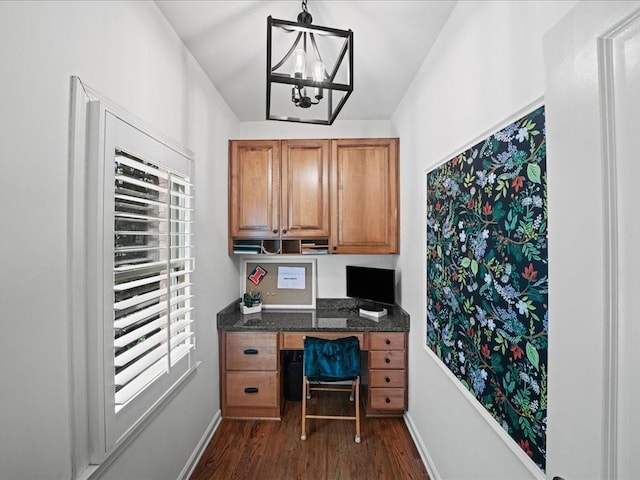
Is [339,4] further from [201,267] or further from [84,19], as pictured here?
[201,267]

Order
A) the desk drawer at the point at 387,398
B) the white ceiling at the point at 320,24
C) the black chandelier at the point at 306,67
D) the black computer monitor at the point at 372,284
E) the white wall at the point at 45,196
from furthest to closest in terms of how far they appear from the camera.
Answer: the black computer monitor at the point at 372,284
the desk drawer at the point at 387,398
the white ceiling at the point at 320,24
the black chandelier at the point at 306,67
the white wall at the point at 45,196

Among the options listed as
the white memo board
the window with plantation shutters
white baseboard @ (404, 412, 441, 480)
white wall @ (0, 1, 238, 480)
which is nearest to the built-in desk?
white baseboard @ (404, 412, 441, 480)

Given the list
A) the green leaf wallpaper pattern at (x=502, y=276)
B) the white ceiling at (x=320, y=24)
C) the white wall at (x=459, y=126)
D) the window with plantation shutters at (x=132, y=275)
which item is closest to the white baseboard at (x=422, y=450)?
the white wall at (x=459, y=126)

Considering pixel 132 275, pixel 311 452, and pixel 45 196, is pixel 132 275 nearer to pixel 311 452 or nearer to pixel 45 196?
pixel 45 196

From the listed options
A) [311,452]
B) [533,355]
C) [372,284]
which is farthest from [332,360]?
[533,355]

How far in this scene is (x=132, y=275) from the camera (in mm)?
1411

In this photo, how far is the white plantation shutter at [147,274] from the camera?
132 centimetres

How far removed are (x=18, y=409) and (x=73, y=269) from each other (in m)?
0.43

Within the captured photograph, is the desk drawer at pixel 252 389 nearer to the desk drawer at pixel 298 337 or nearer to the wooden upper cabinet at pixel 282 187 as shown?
the desk drawer at pixel 298 337

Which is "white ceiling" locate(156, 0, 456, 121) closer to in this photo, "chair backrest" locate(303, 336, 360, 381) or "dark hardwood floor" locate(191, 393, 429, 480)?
"chair backrest" locate(303, 336, 360, 381)

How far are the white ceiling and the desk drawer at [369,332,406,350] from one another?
1983mm

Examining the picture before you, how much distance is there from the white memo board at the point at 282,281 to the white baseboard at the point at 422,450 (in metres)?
1.29

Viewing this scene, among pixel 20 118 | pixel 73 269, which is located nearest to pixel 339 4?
pixel 20 118

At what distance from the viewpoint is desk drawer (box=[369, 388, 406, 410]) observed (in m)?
2.59
